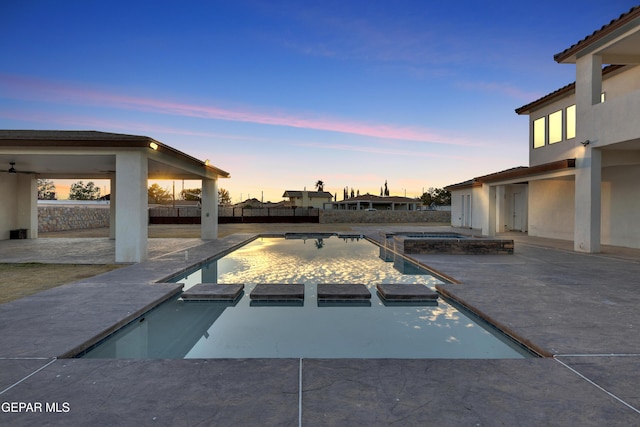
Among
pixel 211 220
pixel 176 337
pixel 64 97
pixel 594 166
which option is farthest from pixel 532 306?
pixel 64 97

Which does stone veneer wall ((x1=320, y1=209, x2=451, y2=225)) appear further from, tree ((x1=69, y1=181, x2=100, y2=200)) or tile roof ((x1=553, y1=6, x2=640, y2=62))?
tree ((x1=69, y1=181, x2=100, y2=200))

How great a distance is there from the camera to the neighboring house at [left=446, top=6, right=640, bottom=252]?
1157cm

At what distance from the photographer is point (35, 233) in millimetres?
19094

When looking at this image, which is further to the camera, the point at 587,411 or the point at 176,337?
the point at 176,337

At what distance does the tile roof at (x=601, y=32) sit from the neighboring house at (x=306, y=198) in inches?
2268

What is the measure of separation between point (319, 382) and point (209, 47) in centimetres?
1815

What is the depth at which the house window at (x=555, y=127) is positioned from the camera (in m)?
16.7

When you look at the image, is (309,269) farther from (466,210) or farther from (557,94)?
(466,210)

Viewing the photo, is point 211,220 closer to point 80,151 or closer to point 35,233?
point 80,151

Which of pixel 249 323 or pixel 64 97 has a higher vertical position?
pixel 64 97

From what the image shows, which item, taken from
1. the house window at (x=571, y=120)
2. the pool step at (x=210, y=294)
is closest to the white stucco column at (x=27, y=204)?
the pool step at (x=210, y=294)

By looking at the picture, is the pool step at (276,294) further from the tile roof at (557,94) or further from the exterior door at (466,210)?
the exterior door at (466,210)
